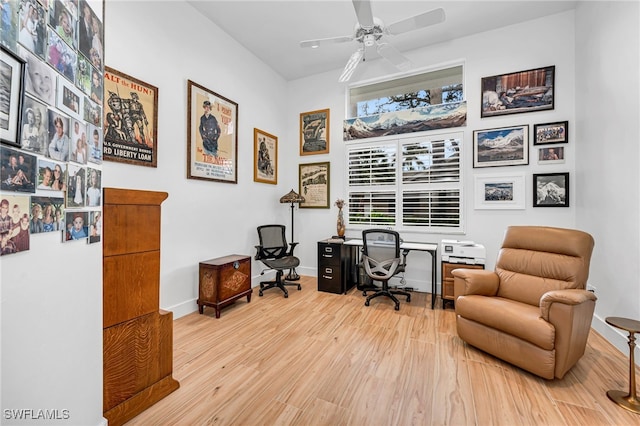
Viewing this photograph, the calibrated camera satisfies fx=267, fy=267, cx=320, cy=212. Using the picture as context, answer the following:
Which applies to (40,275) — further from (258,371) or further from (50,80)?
(258,371)

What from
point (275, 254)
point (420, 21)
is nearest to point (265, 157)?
point (275, 254)

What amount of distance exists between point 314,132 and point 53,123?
4219 mm

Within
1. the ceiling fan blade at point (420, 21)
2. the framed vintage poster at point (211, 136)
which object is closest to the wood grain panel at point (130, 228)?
the framed vintage poster at point (211, 136)

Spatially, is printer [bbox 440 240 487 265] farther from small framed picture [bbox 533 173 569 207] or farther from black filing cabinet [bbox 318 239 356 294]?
black filing cabinet [bbox 318 239 356 294]

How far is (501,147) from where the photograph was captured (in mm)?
3738

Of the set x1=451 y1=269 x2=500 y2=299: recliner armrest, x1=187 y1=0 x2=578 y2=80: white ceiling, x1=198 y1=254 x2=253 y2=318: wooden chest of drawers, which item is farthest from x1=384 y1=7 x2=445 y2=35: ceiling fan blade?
x1=198 y1=254 x2=253 y2=318: wooden chest of drawers

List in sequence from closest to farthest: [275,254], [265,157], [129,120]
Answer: [129,120] → [275,254] → [265,157]

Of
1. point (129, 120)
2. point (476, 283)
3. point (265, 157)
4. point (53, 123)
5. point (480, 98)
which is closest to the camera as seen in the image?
point (53, 123)

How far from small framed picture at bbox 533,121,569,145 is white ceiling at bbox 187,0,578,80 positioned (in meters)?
1.44

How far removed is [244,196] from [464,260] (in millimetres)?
3274

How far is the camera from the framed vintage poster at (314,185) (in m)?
4.93

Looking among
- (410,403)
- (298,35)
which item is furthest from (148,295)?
(298,35)

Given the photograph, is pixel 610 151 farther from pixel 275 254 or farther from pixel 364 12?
pixel 275 254

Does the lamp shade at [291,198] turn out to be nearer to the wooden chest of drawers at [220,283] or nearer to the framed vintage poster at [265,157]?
the framed vintage poster at [265,157]
